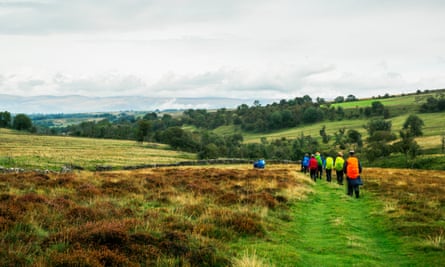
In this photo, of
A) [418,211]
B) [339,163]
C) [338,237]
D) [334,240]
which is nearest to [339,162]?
[339,163]

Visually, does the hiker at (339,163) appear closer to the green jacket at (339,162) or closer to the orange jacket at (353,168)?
the green jacket at (339,162)

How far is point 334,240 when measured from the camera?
449 inches

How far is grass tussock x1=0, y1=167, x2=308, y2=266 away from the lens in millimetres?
8203

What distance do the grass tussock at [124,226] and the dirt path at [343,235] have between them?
1.26m

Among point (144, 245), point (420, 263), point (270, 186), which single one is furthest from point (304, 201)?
point (144, 245)

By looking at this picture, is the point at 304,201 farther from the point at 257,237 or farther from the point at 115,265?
the point at 115,265

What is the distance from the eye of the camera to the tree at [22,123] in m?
151

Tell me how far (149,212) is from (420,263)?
26.2 ft

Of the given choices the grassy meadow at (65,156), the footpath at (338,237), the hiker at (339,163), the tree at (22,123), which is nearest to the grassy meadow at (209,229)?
the footpath at (338,237)

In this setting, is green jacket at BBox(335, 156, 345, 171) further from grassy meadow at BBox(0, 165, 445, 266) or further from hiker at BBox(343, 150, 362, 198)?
grassy meadow at BBox(0, 165, 445, 266)

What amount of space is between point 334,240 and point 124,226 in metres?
6.01

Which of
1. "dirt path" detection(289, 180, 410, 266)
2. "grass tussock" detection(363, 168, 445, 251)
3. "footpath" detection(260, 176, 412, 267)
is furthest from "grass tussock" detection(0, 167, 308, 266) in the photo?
"grass tussock" detection(363, 168, 445, 251)

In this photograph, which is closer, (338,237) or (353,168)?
(338,237)

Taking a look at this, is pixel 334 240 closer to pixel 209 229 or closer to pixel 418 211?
pixel 209 229
